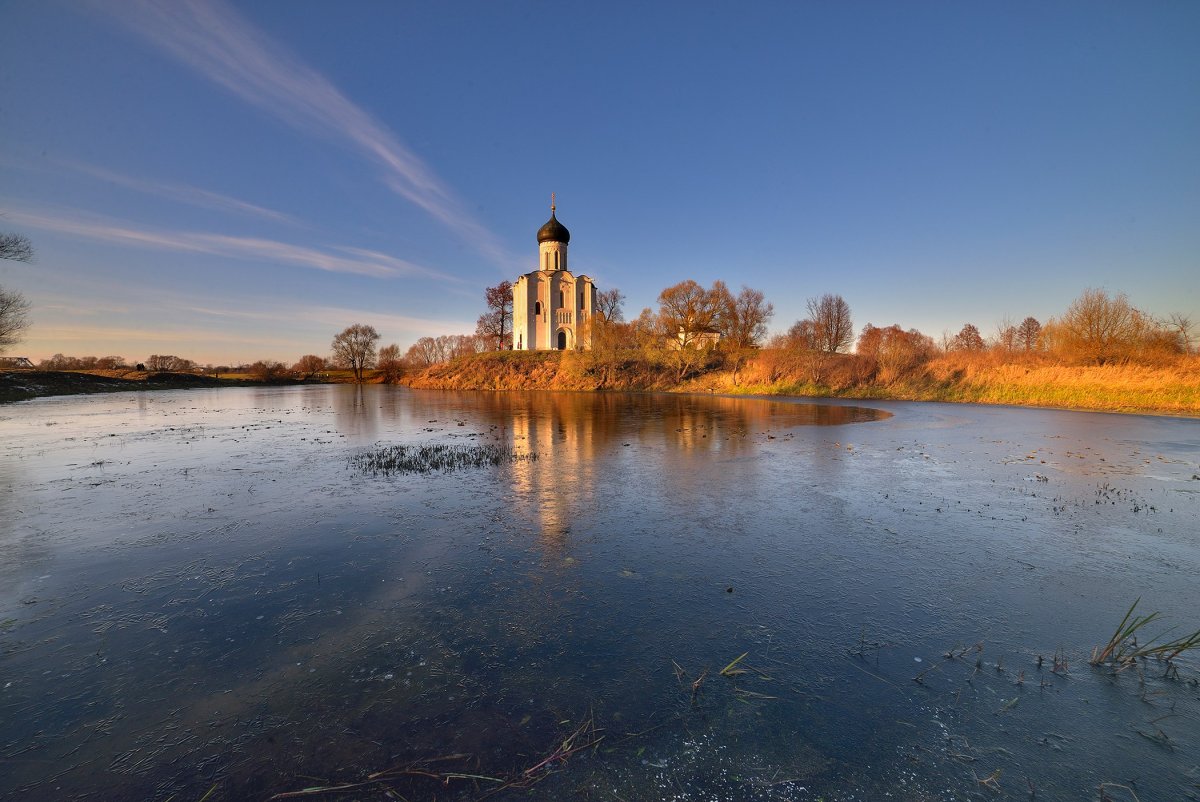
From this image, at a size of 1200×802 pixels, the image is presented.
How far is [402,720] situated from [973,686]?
477 centimetres

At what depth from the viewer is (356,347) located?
326 ft

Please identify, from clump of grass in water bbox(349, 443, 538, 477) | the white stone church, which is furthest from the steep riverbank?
clump of grass in water bbox(349, 443, 538, 477)

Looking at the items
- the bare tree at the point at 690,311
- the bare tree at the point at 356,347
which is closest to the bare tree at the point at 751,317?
the bare tree at the point at 690,311

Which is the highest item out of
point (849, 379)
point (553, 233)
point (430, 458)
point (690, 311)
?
point (553, 233)

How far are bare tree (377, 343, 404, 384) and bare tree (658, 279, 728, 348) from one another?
209 feet

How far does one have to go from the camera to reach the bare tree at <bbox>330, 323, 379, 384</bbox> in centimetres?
9888

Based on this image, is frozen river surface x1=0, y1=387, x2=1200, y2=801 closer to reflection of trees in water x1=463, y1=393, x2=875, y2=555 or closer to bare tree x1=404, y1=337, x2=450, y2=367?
reflection of trees in water x1=463, y1=393, x2=875, y2=555

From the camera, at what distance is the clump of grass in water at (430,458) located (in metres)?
13.1

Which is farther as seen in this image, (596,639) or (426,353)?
(426,353)

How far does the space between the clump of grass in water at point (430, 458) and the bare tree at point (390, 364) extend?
87579 millimetres

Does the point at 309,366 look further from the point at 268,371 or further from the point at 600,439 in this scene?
the point at 600,439

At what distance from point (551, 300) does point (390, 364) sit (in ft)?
152

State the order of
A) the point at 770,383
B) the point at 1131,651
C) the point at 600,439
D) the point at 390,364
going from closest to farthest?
1. the point at 1131,651
2. the point at 600,439
3. the point at 770,383
4. the point at 390,364

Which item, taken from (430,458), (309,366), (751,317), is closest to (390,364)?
(309,366)
